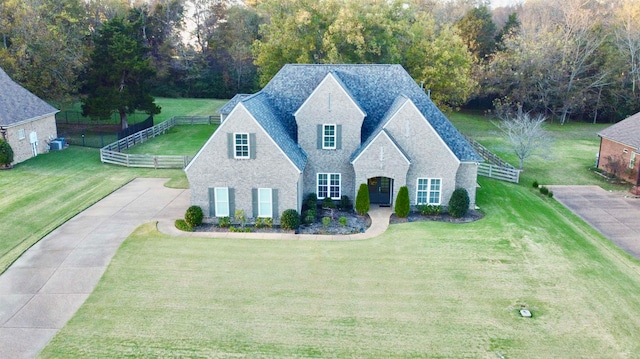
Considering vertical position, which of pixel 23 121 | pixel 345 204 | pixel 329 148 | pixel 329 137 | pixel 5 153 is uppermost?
pixel 329 137

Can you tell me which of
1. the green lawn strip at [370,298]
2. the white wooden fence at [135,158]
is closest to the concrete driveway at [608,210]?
the green lawn strip at [370,298]

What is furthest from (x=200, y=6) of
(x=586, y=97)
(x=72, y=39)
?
(x=586, y=97)

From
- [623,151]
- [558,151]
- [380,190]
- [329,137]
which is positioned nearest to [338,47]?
[558,151]

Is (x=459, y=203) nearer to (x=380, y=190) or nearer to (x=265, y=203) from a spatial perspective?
(x=380, y=190)

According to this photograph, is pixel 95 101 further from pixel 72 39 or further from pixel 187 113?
pixel 187 113

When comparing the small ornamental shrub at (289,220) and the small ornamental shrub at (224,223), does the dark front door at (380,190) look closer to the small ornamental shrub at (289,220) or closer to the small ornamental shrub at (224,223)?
the small ornamental shrub at (289,220)

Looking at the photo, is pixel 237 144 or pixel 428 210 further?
pixel 428 210
